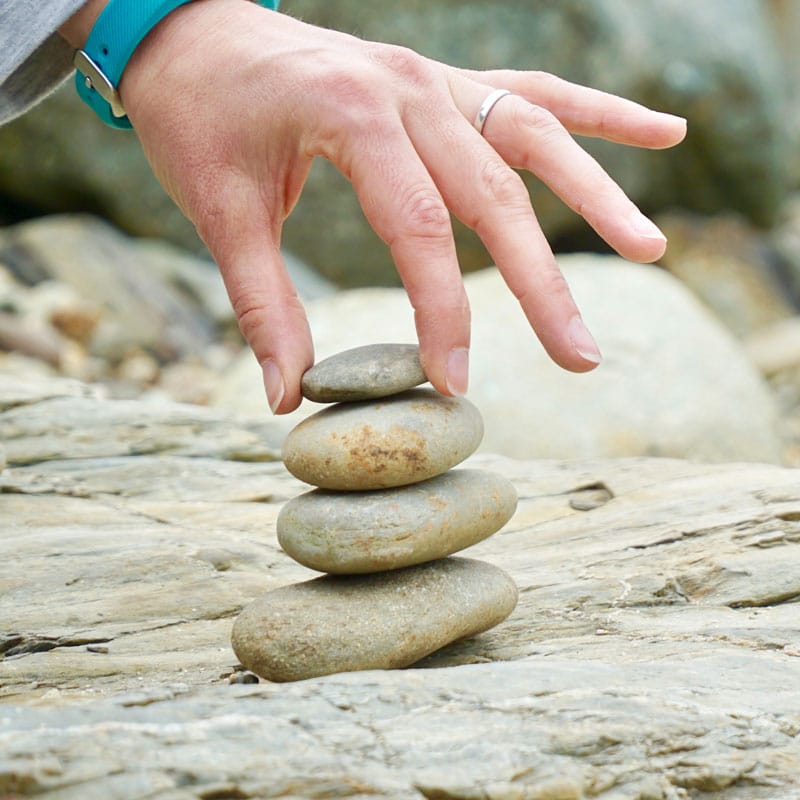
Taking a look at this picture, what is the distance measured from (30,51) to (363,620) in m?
1.48

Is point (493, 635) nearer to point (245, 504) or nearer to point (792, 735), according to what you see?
point (792, 735)

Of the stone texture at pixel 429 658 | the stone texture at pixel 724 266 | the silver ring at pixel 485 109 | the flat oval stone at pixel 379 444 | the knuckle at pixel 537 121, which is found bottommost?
the stone texture at pixel 429 658

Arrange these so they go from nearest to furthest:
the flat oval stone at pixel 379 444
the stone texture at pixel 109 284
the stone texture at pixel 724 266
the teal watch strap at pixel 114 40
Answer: the flat oval stone at pixel 379 444, the teal watch strap at pixel 114 40, the stone texture at pixel 109 284, the stone texture at pixel 724 266

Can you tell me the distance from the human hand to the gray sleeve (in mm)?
204

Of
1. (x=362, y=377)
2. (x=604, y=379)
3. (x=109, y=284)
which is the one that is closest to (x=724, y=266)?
(x=109, y=284)

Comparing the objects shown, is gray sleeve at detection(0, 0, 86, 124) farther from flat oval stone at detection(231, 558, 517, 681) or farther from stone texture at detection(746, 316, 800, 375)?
stone texture at detection(746, 316, 800, 375)

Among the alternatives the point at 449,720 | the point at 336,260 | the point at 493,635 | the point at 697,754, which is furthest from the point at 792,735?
the point at 336,260

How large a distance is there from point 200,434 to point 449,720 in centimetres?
259

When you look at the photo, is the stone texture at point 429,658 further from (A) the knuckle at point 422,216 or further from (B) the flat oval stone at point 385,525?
(A) the knuckle at point 422,216

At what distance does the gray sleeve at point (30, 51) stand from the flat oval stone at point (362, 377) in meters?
0.98

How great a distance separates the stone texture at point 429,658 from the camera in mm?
1675

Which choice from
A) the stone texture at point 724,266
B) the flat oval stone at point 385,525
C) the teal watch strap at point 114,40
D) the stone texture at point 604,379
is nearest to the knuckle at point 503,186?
the flat oval stone at point 385,525

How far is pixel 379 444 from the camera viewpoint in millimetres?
2299

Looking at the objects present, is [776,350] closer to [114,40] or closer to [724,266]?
[724,266]
